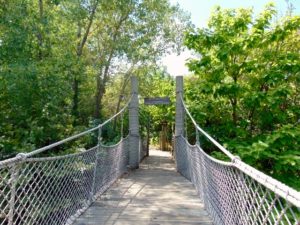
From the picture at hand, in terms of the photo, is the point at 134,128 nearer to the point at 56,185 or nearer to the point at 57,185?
the point at 56,185

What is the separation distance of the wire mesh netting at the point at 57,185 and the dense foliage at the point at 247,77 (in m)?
1.64

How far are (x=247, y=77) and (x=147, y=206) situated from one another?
297 cm

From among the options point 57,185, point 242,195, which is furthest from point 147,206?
point 242,195

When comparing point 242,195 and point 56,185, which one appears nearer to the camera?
point 242,195

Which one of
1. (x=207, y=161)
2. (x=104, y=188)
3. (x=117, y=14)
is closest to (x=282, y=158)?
(x=207, y=161)

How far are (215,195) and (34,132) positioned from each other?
2752 mm

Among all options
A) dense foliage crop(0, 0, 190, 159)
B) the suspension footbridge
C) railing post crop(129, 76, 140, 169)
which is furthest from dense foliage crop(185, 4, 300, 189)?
dense foliage crop(0, 0, 190, 159)

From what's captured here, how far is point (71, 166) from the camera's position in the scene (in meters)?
2.85

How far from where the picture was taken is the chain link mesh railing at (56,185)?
2.00 m

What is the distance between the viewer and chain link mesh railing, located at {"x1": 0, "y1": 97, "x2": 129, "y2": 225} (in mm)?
2004

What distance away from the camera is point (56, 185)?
280 cm

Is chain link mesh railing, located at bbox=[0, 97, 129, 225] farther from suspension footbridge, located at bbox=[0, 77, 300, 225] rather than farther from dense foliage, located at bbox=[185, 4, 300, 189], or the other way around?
dense foliage, located at bbox=[185, 4, 300, 189]

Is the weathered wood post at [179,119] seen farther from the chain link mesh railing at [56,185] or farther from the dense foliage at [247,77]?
the chain link mesh railing at [56,185]

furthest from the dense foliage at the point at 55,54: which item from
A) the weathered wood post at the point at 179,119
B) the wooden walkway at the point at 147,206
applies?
the weathered wood post at the point at 179,119
